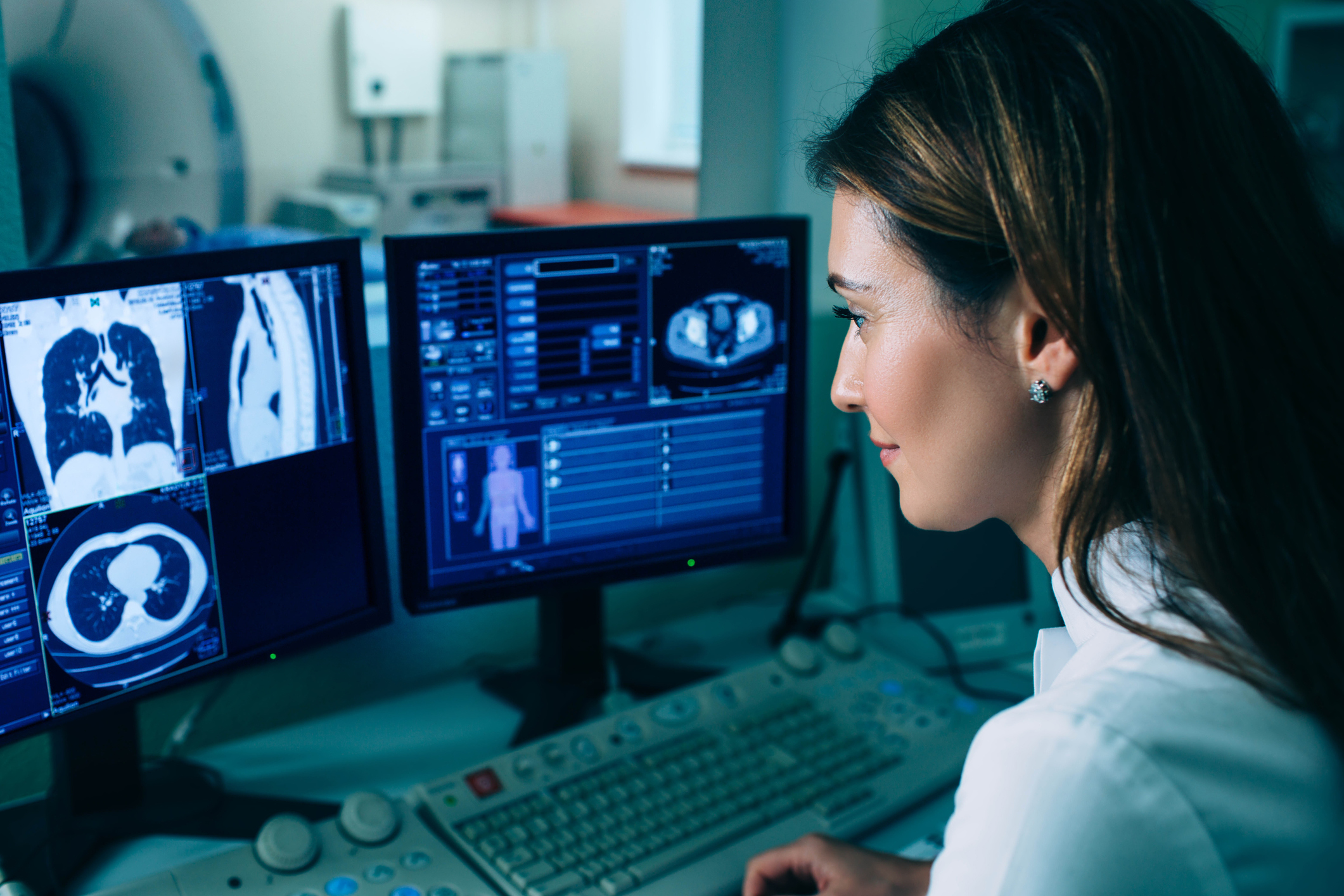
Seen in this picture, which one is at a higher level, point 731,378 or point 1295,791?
point 731,378

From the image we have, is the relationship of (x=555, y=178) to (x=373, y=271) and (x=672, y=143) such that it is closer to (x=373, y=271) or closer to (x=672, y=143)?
(x=672, y=143)

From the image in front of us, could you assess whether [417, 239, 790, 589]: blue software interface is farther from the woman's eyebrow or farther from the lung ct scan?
the woman's eyebrow

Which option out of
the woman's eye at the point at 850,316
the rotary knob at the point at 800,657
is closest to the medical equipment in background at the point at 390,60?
the rotary knob at the point at 800,657

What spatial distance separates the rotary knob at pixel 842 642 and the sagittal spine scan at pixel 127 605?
0.70 meters

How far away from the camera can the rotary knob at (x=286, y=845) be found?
0.81 m

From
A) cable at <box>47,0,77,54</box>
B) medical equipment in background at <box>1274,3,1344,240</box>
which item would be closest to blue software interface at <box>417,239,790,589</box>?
cable at <box>47,0,77,54</box>

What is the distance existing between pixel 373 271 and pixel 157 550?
729 mm

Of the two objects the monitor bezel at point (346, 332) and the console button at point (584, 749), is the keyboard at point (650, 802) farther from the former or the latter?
the monitor bezel at point (346, 332)

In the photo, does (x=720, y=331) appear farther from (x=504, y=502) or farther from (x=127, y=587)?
(x=127, y=587)

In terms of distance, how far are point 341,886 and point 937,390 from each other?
1.98ft

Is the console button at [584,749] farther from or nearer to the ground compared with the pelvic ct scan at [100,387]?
nearer to the ground

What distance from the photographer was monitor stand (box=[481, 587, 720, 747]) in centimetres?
118

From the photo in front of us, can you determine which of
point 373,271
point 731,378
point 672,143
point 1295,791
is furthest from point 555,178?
point 1295,791

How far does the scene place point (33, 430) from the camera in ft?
2.47
